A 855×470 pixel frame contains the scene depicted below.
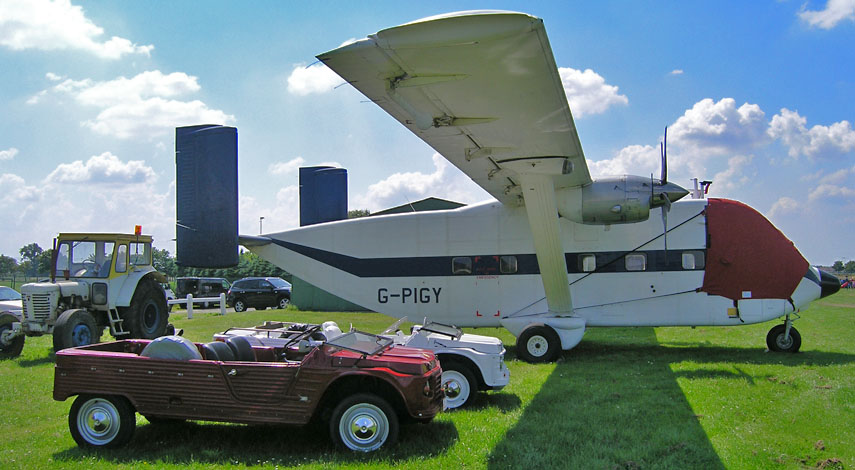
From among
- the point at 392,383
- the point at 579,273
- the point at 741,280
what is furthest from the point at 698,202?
the point at 392,383

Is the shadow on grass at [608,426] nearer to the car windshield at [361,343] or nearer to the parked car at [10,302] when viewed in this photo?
the car windshield at [361,343]

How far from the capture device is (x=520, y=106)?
6301mm

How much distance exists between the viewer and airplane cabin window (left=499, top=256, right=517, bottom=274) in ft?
41.1

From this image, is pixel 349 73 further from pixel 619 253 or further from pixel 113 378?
pixel 619 253

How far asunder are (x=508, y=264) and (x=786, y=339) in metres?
5.98

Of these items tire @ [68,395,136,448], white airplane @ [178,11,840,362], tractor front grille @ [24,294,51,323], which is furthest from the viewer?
tractor front grille @ [24,294,51,323]

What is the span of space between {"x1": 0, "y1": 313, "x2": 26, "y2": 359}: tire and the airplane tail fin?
15.0ft

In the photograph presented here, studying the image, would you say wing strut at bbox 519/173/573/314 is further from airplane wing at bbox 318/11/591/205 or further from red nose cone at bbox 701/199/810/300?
red nose cone at bbox 701/199/810/300

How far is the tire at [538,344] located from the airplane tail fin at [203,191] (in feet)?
20.2

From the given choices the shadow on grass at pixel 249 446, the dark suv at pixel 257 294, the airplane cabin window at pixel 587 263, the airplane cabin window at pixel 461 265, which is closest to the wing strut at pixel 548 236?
the airplane cabin window at pixel 587 263

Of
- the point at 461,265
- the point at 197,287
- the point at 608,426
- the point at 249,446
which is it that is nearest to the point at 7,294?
the point at 461,265

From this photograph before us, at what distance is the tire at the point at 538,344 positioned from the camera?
11.2m

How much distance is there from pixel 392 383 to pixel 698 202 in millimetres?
9456

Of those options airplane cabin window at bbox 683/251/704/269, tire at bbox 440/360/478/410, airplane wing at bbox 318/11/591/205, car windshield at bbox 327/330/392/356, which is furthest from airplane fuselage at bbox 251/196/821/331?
car windshield at bbox 327/330/392/356
